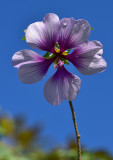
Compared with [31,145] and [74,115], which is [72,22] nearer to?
[74,115]

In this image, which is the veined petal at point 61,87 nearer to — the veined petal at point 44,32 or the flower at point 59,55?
the flower at point 59,55

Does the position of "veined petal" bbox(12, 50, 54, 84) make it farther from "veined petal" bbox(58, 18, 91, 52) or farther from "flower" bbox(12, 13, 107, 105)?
"veined petal" bbox(58, 18, 91, 52)

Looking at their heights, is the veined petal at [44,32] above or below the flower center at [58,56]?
above

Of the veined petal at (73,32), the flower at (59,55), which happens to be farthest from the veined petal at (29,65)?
the veined petal at (73,32)

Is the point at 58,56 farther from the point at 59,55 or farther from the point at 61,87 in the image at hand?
the point at 61,87

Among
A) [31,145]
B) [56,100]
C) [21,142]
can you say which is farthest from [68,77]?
[21,142]

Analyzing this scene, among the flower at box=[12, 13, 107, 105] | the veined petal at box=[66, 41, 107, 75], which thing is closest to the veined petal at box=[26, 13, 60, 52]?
the flower at box=[12, 13, 107, 105]
